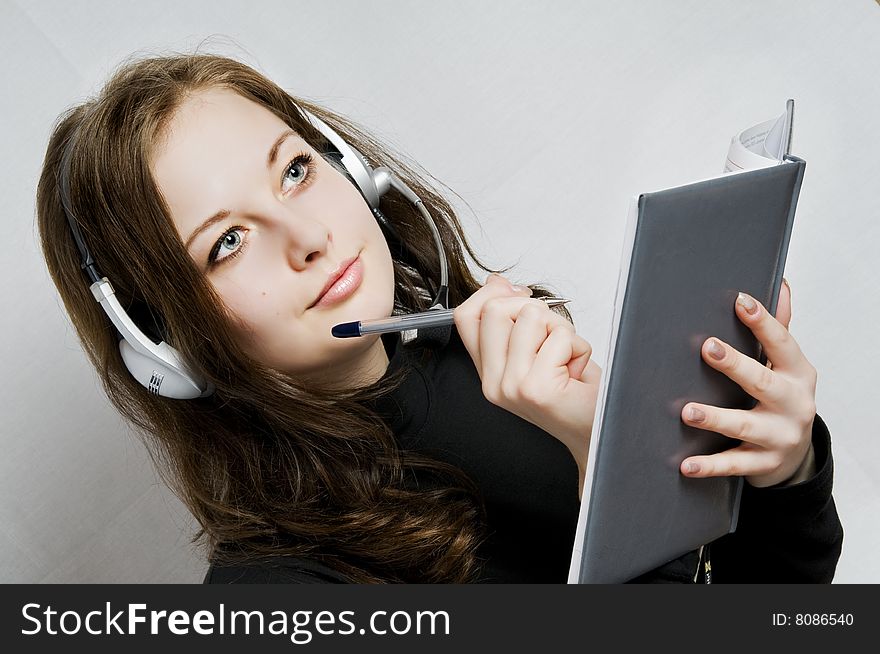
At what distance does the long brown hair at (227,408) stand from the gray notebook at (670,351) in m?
0.33

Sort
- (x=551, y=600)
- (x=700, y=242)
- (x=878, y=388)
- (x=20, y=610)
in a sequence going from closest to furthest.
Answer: (x=700, y=242), (x=551, y=600), (x=20, y=610), (x=878, y=388)

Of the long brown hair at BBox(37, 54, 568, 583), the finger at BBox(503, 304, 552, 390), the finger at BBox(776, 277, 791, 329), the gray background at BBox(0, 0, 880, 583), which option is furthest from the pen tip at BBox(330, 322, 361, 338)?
the gray background at BBox(0, 0, 880, 583)

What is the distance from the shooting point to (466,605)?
0.94 meters

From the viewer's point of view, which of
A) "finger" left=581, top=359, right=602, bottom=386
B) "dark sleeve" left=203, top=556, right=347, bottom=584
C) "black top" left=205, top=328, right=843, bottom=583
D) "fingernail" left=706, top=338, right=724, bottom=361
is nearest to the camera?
"fingernail" left=706, top=338, right=724, bottom=361

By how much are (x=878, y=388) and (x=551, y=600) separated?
40.2 inches

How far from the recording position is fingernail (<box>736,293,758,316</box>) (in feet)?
2.59

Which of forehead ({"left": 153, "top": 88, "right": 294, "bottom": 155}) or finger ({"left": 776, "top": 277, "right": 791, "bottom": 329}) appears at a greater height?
forehead ({"left": 153, "top": 88, "right": 294, "bottom": 155})


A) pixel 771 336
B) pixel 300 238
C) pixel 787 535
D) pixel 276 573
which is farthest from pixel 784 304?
pixel 276 573

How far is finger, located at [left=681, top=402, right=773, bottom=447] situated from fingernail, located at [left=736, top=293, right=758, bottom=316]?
0.32 ft

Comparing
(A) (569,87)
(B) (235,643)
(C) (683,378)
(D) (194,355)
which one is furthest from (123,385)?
(A) (569,87)

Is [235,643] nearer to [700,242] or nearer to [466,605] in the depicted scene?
[466,605]

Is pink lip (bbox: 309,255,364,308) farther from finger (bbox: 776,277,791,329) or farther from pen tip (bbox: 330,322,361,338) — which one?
finger (bbox: 776,277,791,329)

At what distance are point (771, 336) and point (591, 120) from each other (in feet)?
2.82

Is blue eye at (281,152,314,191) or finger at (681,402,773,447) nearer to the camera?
finger at (681,402,773,447)
